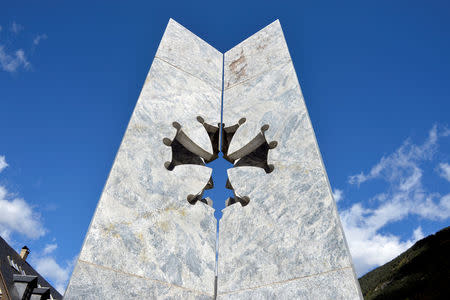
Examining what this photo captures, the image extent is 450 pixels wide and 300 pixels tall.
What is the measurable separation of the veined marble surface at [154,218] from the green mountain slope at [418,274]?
10184mm

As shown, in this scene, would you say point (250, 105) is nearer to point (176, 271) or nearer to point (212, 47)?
point (212, 47)

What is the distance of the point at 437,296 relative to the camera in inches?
415

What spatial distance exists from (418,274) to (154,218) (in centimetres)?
1404

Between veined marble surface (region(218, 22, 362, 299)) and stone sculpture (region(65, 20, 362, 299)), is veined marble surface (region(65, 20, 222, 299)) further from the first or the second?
veined marble surface (region(218, 22, 362, 299))

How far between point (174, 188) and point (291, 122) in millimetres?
1296

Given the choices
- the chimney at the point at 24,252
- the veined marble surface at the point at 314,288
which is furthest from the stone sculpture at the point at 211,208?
the chimney at the point at 24,252

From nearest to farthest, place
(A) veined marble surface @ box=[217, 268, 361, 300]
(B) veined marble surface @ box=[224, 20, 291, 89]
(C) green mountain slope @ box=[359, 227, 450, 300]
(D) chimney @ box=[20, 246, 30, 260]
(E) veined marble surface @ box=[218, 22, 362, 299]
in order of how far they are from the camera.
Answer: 1. (A) veined marble surface @ box=[217, 268, 361, 300]
2. (E) veined marble surface @ box=[218, 22, 362, 299]
3. (B) veined marble surface @ box=[224, 20, 291, 89]
4. (C) green mountain slope @ box=[359, 227, 450, 300]
5. (D) chimney @ box=[20, 246, 30, 260]

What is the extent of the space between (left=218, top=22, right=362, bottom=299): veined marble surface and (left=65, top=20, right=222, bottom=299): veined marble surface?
25cm

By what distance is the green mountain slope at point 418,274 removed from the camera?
1156 cm

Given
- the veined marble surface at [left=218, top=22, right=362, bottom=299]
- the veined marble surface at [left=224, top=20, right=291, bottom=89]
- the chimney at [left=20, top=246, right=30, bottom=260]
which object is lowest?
the veined marble surface at [left=218, top=22, right=362, bottom=299]

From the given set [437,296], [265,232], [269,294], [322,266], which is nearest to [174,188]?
[265,232]

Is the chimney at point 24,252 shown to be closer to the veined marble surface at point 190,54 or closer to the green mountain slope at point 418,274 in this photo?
the green mountain slope at point 418,274

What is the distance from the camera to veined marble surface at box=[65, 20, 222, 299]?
238 centimetres

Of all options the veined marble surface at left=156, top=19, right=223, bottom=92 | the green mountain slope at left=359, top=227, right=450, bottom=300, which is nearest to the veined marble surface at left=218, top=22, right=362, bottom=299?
the veined marble surface at left=156, top=19, right=223, bottom=92
